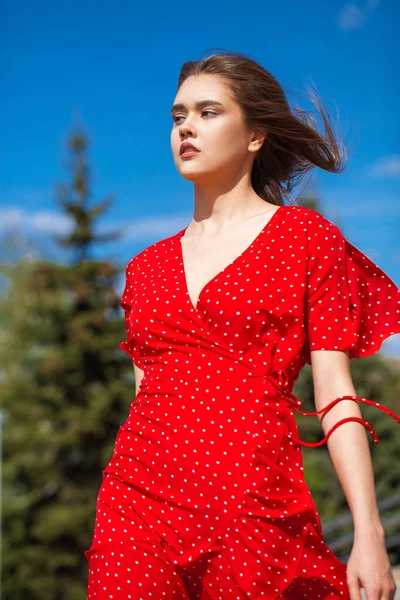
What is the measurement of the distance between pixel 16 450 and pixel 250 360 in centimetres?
2490

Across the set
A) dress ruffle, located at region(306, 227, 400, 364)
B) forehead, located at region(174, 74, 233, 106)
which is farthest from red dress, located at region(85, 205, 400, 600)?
forehead, located at region(174, 74, 233, 106)

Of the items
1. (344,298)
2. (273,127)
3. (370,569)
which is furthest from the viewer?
(273,127)

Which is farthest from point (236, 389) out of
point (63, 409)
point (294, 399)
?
point (63, 409)

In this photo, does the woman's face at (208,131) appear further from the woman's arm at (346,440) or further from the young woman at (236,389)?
the woman's arm at (346,440)

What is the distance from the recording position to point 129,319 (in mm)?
2371

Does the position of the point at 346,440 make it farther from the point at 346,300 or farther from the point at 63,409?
the point at 63,409

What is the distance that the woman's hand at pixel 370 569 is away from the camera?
1807 millimetres

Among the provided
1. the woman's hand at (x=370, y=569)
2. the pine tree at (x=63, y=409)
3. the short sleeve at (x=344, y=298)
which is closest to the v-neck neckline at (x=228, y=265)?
the short sleeve at (x=344, y=298)

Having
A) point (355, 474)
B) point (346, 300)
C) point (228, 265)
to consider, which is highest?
point (228, 265)

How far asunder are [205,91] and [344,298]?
65 cm

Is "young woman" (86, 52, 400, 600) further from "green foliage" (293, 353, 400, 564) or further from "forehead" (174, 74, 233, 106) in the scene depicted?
"green foliage" (293, 353, 400, 564)

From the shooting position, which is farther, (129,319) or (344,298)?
(129,319)

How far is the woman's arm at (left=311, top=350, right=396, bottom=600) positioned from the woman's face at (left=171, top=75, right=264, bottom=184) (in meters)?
0.57

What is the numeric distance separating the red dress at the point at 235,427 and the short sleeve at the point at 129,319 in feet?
0.28
